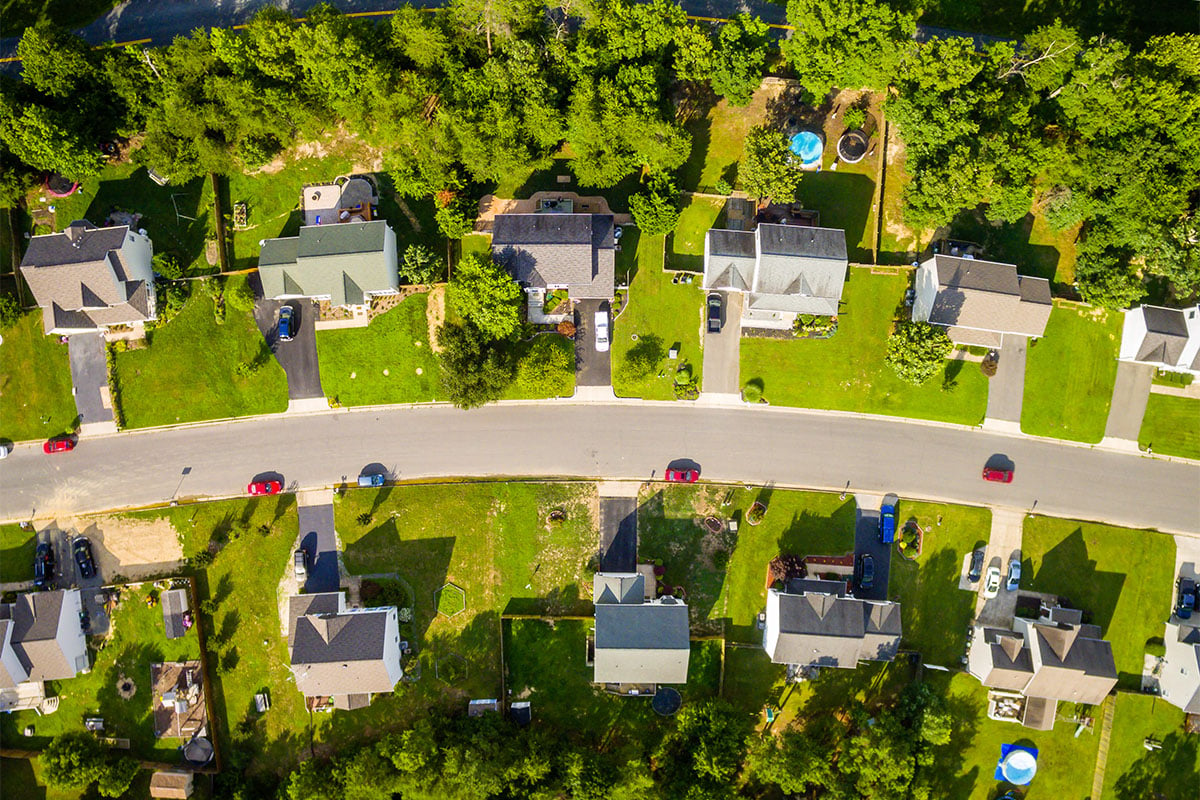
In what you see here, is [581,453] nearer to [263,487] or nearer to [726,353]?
[726,353]

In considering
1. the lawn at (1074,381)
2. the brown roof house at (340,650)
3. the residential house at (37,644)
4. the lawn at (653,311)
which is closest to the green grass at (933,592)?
the lawn at (1074,381)

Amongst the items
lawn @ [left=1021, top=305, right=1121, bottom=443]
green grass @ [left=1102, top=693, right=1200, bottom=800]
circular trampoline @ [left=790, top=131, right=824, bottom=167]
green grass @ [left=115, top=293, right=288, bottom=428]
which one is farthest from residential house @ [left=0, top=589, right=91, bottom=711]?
green grass @ [left=1102, top=693, right=1200, bottom=800]

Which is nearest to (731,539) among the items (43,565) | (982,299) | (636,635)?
(636,635)

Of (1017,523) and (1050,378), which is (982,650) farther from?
(1050,378)

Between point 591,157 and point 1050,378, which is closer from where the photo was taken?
point 591,157

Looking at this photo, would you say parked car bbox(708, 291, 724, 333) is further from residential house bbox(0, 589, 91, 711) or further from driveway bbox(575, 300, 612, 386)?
residential house bbox(0, 589, 91, 711)

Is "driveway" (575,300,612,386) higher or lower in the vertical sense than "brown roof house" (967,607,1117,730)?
higher

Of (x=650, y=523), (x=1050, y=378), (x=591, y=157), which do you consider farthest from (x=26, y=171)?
(x=1050, y=378)
